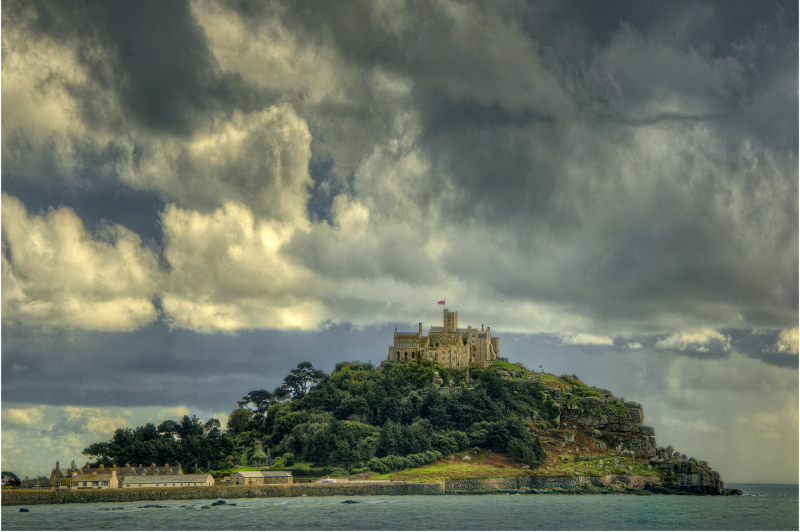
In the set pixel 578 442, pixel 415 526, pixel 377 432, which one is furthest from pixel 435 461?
pixel 415 526

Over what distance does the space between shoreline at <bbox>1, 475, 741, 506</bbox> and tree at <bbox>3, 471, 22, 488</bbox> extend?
36.1ft

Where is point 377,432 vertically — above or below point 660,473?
above

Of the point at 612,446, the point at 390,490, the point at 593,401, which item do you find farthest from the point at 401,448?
the point at 593,401

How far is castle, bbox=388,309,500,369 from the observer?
147500 mm

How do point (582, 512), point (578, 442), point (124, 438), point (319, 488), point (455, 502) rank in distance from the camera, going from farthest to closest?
point (578, 442) → point (124, 438) → point (319, 488) → point (455, 502) → point (582, 512)

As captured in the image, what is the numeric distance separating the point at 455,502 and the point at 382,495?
1114 cm

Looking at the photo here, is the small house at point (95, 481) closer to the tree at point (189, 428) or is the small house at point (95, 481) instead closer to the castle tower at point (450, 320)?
the tree at point (189, 428)

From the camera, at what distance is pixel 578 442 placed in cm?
11744

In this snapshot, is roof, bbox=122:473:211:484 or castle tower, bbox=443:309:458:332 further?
castle tower, bbox=443:309:458:332

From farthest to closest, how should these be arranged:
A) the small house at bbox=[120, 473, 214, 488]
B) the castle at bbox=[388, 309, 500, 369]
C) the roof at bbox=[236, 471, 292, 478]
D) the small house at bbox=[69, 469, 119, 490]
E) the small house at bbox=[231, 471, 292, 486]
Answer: the castle at bbox=[388, 309, 500, 369] < the roof at bbox=[236, 471, 292, 478] < the small house at bbox=[231, 471, 292, 486] < the small house at bbox=[69, 469, 119, 490] < the small house at bbox=[120, 473, 214, 488]

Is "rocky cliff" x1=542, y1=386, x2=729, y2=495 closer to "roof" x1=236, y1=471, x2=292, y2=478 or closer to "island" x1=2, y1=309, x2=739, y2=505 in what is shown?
"island" x1=2, y1=309, x2=739, y2=505

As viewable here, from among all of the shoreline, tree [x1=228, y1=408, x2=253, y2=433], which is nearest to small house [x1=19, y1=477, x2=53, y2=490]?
the shoreline

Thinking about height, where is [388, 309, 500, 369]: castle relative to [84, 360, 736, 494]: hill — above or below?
above

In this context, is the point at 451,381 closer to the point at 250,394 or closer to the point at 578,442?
the point at 578,442
